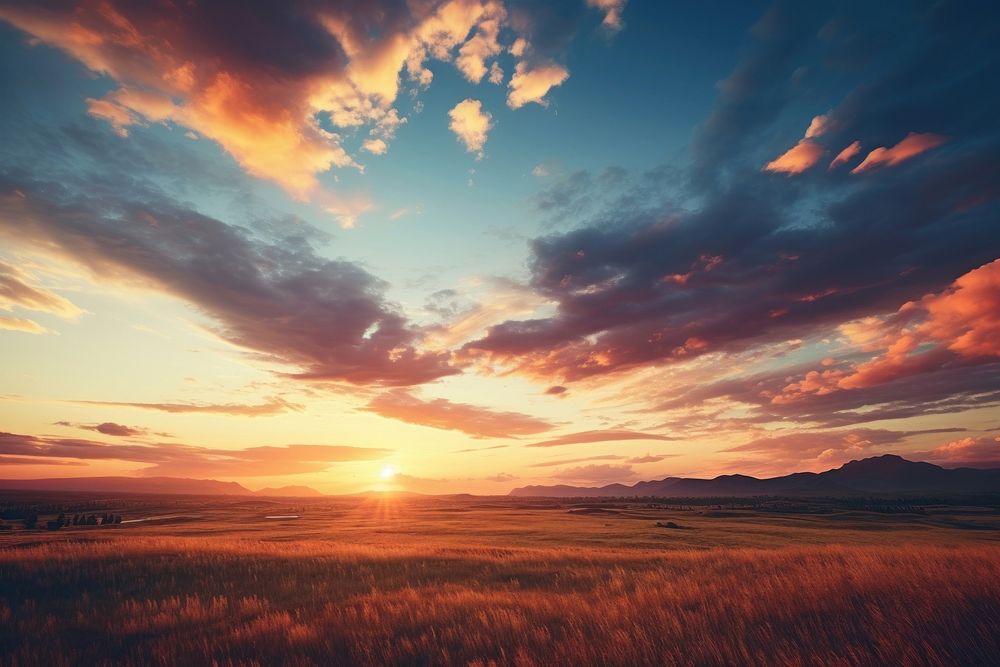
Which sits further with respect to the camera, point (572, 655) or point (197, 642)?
point (197, 642)

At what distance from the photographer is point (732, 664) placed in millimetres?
5824

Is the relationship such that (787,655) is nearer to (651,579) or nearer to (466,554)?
(651,579)

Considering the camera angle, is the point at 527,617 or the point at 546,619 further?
the point at 527,617

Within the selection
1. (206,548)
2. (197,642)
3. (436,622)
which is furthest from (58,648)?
(206,548)

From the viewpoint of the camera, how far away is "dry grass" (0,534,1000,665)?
638 cm

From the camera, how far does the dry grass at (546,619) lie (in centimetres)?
638

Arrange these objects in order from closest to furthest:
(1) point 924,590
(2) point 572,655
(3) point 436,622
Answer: (2) point 572,655
(1) point 924,590
(3) point 436,622

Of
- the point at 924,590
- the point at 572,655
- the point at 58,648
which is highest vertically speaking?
the point at 924,590

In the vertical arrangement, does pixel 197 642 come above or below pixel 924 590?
below

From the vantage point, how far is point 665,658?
6.05m

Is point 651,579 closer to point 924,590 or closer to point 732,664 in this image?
point 924,590

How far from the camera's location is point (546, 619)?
8953 millimetres

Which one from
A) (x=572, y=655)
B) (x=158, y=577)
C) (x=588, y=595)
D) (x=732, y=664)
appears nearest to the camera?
(x=732, y=664)

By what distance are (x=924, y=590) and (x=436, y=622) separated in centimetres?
817
